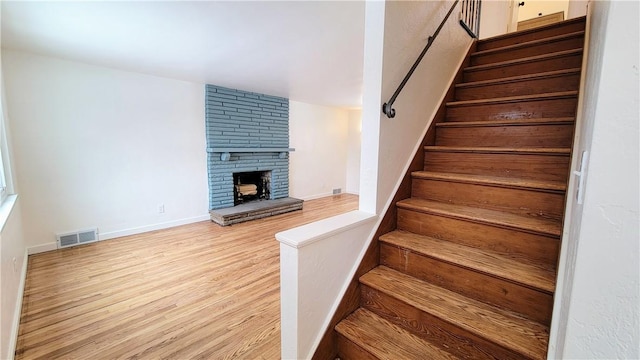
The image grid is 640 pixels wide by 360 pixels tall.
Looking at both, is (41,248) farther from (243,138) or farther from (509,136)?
(509,136)

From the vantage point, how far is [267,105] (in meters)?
4.98

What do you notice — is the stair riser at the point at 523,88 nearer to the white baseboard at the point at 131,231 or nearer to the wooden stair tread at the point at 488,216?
the wooden stair tread at the point at 488,216

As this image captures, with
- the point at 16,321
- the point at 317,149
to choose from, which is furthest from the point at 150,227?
the point at 317,149

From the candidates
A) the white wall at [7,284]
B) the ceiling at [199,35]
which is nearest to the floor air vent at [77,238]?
the white wall at [7,284]

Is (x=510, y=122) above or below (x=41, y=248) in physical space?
above

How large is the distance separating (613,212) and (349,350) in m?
1.22

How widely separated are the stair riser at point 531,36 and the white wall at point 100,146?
3.81 meters

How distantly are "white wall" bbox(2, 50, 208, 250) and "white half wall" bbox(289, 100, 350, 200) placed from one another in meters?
2.07

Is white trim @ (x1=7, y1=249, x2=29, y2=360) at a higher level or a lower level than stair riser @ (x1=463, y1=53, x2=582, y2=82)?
lower

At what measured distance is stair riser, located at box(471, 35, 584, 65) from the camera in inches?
81.1

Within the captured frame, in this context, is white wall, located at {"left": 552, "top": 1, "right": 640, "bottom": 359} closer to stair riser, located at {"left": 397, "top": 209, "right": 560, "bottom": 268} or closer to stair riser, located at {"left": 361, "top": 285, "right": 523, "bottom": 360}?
stair riser, located at {"left": 361, "top": 285, "right": 523, "bottom": 360}

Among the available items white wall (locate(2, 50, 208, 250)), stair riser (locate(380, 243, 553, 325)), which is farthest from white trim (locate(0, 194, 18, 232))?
stair riser (locate(380, 243, 553, 325))

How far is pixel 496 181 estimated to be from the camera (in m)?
1.52

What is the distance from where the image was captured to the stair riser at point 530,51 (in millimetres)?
2061
